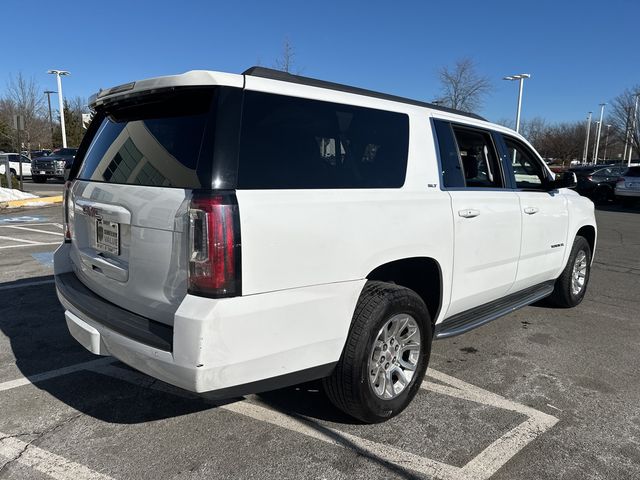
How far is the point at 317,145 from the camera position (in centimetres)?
269

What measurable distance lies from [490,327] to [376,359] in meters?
2.37

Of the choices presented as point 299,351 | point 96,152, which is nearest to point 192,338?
point 299,351

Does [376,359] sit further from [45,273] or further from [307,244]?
[45,273]

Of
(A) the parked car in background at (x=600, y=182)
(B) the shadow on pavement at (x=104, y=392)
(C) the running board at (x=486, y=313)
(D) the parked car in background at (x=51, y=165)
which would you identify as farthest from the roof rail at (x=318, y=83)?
(D) the parked car in background at (x=51, y=165)

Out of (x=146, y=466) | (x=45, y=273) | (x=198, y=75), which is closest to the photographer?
(x=198, y=75)

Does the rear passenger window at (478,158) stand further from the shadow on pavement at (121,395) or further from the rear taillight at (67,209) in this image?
the rear taillight at (67,209)

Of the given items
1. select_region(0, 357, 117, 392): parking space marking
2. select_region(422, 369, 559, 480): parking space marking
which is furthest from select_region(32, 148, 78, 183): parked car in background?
select_region(422, 369, 559, 480): parking space marking

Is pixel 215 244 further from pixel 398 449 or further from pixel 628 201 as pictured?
pixel 628 201

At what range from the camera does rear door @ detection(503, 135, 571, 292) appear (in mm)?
4293

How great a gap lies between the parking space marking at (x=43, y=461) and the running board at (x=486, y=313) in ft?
7.61

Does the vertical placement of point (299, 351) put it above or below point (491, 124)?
below

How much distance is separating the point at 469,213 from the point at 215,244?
1996 millimetres

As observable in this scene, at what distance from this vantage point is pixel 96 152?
324cm

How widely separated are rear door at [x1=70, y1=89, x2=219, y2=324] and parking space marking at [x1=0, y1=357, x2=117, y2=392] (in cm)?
101
